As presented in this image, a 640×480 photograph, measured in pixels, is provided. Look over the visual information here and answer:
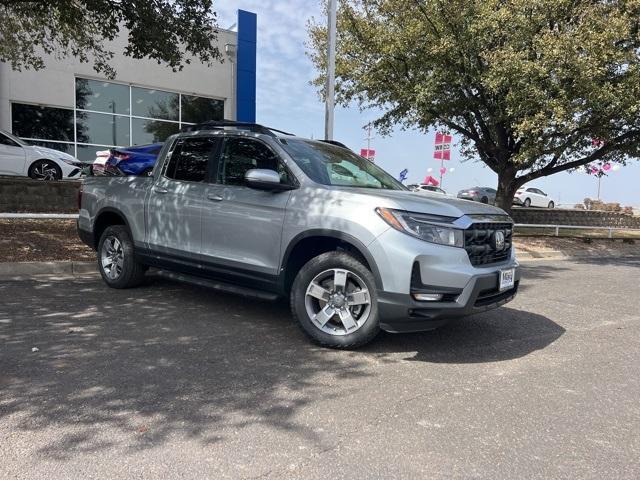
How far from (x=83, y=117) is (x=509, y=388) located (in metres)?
19.2

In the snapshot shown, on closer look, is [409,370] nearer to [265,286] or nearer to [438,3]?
[265,286]

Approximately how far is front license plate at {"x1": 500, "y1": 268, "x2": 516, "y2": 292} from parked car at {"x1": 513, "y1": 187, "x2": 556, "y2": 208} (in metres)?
32.7

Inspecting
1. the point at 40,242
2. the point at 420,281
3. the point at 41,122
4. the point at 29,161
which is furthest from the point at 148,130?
the point at 420,281

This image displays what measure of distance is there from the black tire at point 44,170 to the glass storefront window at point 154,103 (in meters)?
6.76

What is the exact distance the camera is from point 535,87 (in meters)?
10.8

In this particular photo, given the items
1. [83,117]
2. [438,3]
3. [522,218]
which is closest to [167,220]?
[438,3]

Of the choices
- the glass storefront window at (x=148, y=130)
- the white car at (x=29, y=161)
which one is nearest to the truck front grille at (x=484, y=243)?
the white car at (x=29, y=161)

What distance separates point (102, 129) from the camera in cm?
1973

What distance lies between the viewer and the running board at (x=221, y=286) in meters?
5.04

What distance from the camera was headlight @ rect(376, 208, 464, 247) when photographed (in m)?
4.23

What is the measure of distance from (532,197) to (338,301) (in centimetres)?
3534

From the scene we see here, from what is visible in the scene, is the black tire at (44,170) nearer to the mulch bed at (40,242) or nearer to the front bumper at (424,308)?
the mulch bed at (40,242)

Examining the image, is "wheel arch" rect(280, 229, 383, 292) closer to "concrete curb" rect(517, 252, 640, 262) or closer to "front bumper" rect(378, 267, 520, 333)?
"front bumper" rect(378, 267, 520, 333)

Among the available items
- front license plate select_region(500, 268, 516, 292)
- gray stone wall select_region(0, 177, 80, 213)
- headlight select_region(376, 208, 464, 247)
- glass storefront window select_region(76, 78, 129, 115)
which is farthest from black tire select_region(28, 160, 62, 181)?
front license plate select_region(500, 268, 516, 292)
